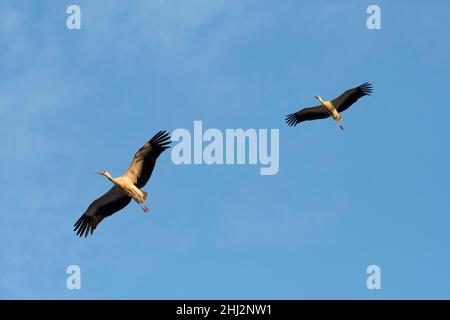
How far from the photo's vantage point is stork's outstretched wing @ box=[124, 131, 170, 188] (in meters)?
34.9

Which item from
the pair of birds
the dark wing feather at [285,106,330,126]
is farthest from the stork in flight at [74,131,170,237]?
the dark wing feather at [285,106,330,126]

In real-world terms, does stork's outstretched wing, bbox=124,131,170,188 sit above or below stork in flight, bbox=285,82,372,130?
below

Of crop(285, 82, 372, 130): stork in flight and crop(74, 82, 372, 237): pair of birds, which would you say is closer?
crop(74, 82, 372, 237): pair of birds

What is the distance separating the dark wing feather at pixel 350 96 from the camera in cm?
4219

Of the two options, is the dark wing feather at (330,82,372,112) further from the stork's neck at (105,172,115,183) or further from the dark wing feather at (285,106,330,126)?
the stork's neck at (105,172,115,183)

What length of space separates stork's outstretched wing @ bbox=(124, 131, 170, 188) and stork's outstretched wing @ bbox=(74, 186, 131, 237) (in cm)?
143

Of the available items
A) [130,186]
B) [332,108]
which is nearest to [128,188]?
[130,186]

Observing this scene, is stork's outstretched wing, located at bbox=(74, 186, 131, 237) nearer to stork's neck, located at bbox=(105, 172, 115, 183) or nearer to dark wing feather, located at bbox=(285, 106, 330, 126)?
stork's neck, located at bbox=(105, 172, 115, 183)

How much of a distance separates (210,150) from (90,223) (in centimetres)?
550
